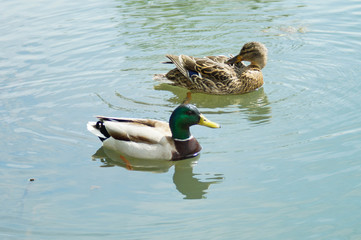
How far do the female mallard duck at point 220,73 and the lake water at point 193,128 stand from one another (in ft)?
0.58

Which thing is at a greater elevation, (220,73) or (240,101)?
(220,73)

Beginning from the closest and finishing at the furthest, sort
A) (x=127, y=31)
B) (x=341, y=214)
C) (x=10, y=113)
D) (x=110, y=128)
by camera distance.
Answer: (x=341, y=214) < (x=110, y=128) < (x=10, y=113) < (x=127, y=31)

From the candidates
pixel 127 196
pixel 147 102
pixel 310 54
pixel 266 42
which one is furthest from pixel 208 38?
pixel 127 196

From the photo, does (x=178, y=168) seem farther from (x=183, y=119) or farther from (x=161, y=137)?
(x=183, y=119)

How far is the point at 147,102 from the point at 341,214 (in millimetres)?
3957

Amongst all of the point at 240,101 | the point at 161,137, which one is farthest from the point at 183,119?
the point at 240,101

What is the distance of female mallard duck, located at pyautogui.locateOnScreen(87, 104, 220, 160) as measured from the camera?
6.76 m

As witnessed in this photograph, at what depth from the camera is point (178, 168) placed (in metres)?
6.63

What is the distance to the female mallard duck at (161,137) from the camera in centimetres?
676

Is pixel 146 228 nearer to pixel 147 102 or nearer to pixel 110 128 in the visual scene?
pixel 110 128

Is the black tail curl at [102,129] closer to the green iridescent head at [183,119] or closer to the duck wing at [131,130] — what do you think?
the duck wing at [131,130]

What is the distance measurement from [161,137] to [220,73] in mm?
2427

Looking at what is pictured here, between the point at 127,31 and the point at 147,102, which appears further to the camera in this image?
the point at 127,31

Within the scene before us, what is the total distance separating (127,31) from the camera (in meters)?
11.6
